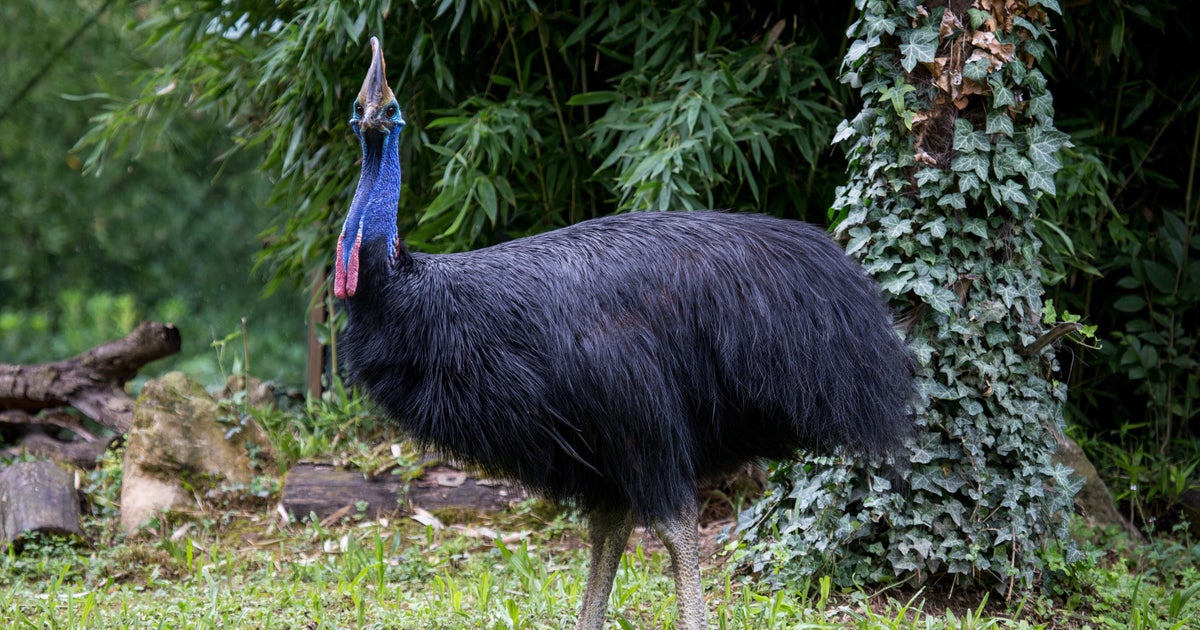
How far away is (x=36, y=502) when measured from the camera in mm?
4449

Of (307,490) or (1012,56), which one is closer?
(1012,56)

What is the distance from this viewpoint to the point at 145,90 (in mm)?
4969

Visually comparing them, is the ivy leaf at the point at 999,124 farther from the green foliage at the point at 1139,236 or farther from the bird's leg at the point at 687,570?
the bird's leg at the point at 687,570

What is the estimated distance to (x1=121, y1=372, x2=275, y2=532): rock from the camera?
470 centimetres

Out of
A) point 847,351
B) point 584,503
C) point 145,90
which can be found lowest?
point 584,503

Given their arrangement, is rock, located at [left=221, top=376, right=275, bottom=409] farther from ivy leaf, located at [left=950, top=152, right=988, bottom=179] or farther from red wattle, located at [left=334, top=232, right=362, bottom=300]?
ivy leaf, located at [left=950, top=152, right=988, bottom=179]

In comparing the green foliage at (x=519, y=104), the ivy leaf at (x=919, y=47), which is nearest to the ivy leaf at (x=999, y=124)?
the ivy leaf at (x=919, y=47)

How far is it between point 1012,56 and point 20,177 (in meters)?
6.44

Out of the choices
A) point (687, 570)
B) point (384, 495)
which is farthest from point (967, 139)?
point (384, 495)

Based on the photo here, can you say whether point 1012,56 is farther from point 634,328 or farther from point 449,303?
point 449,303

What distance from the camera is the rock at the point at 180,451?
15.4 ft

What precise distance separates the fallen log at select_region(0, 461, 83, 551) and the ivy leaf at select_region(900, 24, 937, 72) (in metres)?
3.39

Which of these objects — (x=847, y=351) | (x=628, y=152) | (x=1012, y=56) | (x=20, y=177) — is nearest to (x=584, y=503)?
(x=847, y=351)

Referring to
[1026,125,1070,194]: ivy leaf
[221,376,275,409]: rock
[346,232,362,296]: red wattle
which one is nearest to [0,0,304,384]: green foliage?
[221,376,275,409]: rock
